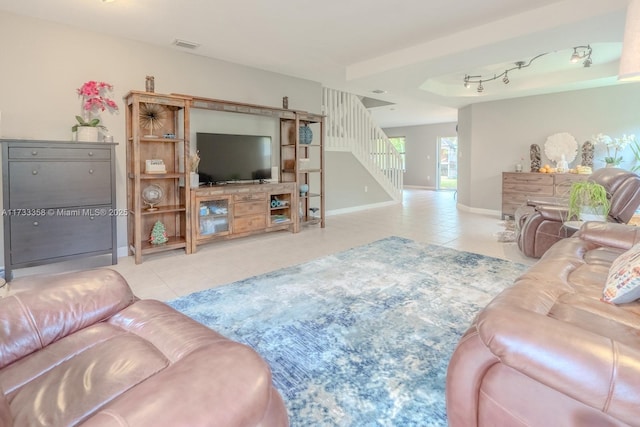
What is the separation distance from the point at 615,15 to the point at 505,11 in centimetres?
92

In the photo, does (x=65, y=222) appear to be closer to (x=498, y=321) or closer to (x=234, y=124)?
(x=234, y=124)

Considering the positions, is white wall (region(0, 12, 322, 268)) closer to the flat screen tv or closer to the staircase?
the flat screen tv

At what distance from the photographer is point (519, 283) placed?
161 centimetres

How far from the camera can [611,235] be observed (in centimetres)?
240

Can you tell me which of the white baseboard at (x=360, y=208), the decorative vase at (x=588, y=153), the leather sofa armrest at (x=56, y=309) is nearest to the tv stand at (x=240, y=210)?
the white baseboard at (x=360, y=208)

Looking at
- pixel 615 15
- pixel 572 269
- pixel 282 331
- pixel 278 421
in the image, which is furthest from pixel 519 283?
pixel 615 15

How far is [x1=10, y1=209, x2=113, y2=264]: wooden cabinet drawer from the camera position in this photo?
3.28m

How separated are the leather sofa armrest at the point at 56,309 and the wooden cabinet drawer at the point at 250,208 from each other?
3.19 meters

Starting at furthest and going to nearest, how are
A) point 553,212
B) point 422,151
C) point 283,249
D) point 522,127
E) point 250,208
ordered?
1. point 422,151
2. point 522,127
3. point 250,208
4. point 283,249
5. point 553,212

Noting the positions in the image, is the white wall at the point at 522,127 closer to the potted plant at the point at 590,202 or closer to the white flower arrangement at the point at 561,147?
the white flower arrangement at the point at 561,147

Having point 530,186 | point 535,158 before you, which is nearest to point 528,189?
point 530,186

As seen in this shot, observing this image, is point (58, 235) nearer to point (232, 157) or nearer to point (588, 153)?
point (232, 157)

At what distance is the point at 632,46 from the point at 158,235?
444 centimetres

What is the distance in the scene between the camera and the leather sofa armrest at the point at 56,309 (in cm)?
122
